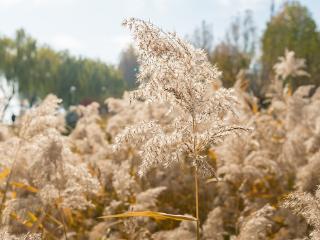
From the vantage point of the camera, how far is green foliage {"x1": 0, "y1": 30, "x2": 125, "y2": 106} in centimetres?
5591

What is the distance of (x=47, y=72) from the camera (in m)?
58.4

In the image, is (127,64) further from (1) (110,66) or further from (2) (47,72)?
(2) (47,72)

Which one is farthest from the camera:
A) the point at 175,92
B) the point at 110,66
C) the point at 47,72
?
the point at 110,66

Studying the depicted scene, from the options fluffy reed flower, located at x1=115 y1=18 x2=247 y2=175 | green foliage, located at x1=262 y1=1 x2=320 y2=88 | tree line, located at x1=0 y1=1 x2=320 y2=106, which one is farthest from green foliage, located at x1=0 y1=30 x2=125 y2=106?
fluffy reed flower, located at x1=115 y1=18 x2=247 y2=175

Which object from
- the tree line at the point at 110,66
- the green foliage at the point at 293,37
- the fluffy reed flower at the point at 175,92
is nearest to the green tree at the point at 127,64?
the tree line at the point at 110,66

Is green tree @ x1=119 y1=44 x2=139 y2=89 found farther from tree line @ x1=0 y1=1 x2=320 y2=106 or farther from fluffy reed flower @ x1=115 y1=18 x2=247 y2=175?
fluffy reed flower @ x1=115 y1=18 x2=247 y2=175

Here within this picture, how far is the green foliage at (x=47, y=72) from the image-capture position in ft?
183

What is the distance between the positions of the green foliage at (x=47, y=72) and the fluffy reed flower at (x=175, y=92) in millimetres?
50124

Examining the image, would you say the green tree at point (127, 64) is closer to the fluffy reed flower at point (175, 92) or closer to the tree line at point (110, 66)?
the tree line at point (110, 66)

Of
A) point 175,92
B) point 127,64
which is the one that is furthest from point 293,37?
point 127,64

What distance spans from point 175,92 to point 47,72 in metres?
57.6

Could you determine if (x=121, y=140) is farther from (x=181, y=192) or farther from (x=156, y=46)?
(x=181, y=192)

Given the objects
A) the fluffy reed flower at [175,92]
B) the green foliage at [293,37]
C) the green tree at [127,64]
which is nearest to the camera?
the fluffy reed flower at [175,92]

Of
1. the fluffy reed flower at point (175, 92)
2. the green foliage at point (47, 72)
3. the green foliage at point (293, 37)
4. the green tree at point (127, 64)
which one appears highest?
the green tree at point (127, 64)
